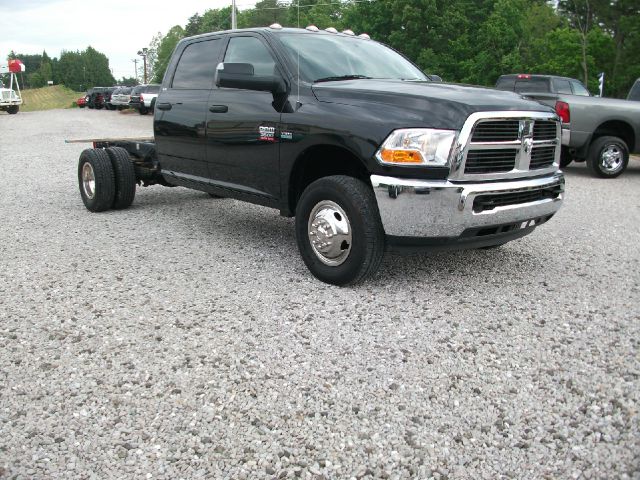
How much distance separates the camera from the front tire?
1108 cm

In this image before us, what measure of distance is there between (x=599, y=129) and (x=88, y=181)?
8.80 metres

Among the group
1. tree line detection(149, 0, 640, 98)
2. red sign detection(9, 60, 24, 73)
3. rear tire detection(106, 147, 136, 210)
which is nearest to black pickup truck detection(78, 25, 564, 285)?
rear tire detection(106, 147, 136, 210)

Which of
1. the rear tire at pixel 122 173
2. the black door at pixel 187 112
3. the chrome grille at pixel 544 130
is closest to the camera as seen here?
the chrome grille at pixel 544 130

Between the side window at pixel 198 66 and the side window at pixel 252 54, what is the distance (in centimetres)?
24

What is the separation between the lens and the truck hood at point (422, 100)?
4098 mm

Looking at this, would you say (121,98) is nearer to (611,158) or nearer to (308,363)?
(611,158)

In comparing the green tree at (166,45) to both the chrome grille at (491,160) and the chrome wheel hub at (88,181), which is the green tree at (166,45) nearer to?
the chrome wheel hub at (88,181)

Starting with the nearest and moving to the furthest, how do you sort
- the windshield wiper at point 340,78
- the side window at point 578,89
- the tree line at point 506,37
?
1. the windshield wiper at point 340,78
2. the side window at point 578,89
3. the tree line at point 506,37

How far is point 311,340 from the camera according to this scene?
3.66 meters

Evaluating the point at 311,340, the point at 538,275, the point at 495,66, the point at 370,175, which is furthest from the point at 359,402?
the point at 495,66

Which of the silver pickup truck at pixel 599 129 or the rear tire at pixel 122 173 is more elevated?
the silver pickup truck at pixel 599 129

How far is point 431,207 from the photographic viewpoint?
4.08 metres

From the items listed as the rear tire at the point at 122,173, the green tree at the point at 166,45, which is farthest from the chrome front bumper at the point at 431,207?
the green tree at the point at 166,45

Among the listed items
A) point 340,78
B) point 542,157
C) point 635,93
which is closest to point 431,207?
point 542,157
